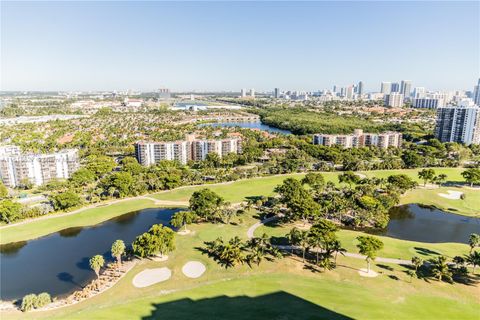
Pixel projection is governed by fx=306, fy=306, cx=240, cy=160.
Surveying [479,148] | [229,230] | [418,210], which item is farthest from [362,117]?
[229,230]

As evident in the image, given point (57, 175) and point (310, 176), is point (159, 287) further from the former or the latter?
point (57, 175)

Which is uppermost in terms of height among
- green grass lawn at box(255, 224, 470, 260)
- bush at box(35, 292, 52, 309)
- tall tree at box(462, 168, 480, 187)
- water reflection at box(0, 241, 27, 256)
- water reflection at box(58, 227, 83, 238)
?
tall tree at box(462, 168, 480, 187)

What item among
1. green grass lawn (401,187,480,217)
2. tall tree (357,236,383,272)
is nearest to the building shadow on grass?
tall tree (357,236,383,272)

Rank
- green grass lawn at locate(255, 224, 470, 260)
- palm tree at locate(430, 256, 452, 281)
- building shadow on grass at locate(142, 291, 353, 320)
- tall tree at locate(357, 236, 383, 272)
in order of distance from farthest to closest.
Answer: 1. green grass lawn at locate(255, 224, 470, 260)
2. tall tree at locate(357, 236, 383, 272)
3. palm tree at locate(430, 256, 452, 281)
4. building shadow on grass at locate(142, 291, 353, 320)

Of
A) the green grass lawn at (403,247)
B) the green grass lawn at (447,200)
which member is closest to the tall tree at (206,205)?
the green grass lawn at (403,247)

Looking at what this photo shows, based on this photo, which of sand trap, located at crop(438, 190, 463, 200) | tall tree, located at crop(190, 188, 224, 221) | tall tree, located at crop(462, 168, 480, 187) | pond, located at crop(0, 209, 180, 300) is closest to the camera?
pond, located at crop(0, 209, 180, 300)

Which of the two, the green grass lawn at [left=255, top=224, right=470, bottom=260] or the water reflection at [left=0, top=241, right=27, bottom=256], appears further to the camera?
the water reflection at [left=0, top=241, right=27, bottom=256]

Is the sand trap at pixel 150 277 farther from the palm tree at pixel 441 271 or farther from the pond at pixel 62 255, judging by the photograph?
the palm tree at pixel 441 271

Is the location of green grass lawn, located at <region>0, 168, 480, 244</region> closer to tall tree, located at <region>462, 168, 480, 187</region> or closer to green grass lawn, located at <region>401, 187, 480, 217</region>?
green grass lawn, located at <region>401, 187, 480, 217</region>
